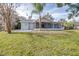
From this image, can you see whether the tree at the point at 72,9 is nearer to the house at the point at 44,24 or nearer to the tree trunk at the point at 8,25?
the house at the point at 44,24

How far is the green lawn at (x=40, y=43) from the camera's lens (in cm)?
214

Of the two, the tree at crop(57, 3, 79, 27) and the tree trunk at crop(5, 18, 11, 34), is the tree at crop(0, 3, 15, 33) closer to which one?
the tree trunk at crop(5, 18, 11, 34)

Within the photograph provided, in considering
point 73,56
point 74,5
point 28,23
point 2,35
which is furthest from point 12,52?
point 74,5

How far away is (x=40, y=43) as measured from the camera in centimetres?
218

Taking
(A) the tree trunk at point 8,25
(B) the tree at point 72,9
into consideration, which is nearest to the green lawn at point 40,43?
(A) the tree trunk at point 8,25

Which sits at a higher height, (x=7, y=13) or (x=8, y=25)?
(x=7, y=13)

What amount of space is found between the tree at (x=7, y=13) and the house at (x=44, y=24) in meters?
0.15

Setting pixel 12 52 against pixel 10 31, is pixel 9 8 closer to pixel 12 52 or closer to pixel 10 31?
pixel 10 31

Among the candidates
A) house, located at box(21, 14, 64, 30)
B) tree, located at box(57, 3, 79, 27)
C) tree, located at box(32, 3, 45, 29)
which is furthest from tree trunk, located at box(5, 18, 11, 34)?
tree, located at box(57, 3, 79, 27)

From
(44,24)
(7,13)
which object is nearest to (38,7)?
(44,24)

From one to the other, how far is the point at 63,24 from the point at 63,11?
0.14 metres

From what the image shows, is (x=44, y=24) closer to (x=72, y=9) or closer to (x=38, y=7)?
(x=38, y=7)

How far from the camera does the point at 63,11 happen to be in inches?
85.9

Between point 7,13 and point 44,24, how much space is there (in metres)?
0.43
